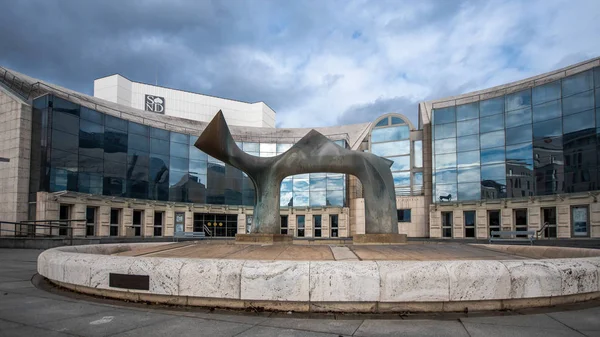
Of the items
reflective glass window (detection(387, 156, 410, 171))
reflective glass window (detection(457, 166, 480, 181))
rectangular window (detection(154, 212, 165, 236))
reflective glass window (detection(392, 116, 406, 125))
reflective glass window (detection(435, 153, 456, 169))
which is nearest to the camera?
reflective glass window (detection(457, 166, 480, 181))

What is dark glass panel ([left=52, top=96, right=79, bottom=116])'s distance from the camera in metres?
31.8

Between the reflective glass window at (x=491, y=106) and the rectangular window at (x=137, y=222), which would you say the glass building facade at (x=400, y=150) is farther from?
the rectangular window at (x=137, y=222)

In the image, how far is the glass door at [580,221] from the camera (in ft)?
101

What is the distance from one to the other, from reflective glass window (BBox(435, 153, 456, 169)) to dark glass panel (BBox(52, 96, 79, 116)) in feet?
105

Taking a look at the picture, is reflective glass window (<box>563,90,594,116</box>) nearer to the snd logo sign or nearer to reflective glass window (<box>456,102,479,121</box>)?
reflective glass window (<box>456,102,479,121</box>)

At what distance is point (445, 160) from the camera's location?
41031 mm

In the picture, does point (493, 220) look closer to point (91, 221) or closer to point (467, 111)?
point (467, 111)

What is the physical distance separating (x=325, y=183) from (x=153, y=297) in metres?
39.5

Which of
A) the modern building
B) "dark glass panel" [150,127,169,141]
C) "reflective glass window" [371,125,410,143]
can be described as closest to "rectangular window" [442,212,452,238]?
the modern building

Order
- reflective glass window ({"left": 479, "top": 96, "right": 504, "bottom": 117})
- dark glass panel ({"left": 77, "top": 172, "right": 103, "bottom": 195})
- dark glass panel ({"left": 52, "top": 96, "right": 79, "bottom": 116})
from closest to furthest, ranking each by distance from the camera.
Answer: dark glass panel ({"left": 52, "top": 96, "right": 79, "bottom": 116}) < dark glass panel ({"left": 77, "top": 172, "right": 103, "bottom": 195}) < reflective glass window ({"left": 479, "top": 96, "right": 504, "bottom": 117})

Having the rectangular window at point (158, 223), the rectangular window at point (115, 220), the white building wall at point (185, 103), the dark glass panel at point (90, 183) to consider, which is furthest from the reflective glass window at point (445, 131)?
the dark glass panel at point (90, 183)

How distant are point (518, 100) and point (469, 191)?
29.3ft

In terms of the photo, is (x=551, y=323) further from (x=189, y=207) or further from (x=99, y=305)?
(x=189, y=207)

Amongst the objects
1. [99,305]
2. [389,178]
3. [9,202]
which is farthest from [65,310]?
[9,202]
